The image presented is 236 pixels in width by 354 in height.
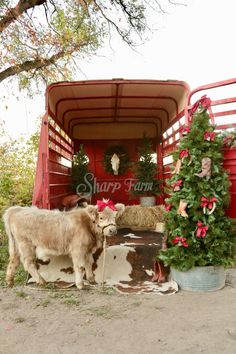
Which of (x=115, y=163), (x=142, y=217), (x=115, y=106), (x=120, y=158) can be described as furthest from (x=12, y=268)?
(x=120, y=158)

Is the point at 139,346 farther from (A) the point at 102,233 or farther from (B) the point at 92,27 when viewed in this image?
(B) the point at 92,27

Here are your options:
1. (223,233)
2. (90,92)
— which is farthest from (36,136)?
(223,233)

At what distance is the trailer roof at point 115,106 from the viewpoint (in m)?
5.74

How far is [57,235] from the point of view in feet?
14.4

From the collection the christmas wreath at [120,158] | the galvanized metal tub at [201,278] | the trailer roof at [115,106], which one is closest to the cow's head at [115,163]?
the christmas wreath at [120,158]

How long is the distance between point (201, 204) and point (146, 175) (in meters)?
3.43

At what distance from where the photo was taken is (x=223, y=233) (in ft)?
14.0

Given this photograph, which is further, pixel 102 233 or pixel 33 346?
pixel 102 233

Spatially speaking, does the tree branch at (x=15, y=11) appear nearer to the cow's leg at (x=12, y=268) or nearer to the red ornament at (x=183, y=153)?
the cow's leg at (x=12, y=268)

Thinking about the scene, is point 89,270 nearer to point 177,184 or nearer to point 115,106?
point 177,184

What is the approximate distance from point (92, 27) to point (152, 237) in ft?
27.0

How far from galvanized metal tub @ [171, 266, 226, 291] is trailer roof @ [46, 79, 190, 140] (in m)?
2.76

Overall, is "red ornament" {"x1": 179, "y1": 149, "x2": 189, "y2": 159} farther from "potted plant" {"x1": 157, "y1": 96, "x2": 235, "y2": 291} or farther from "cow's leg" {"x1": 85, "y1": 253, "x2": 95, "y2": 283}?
"cow's leg" {"x1": 85, "y1": 253, "x2": 95, "y2": 283}

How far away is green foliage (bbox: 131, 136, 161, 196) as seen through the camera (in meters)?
7.55
